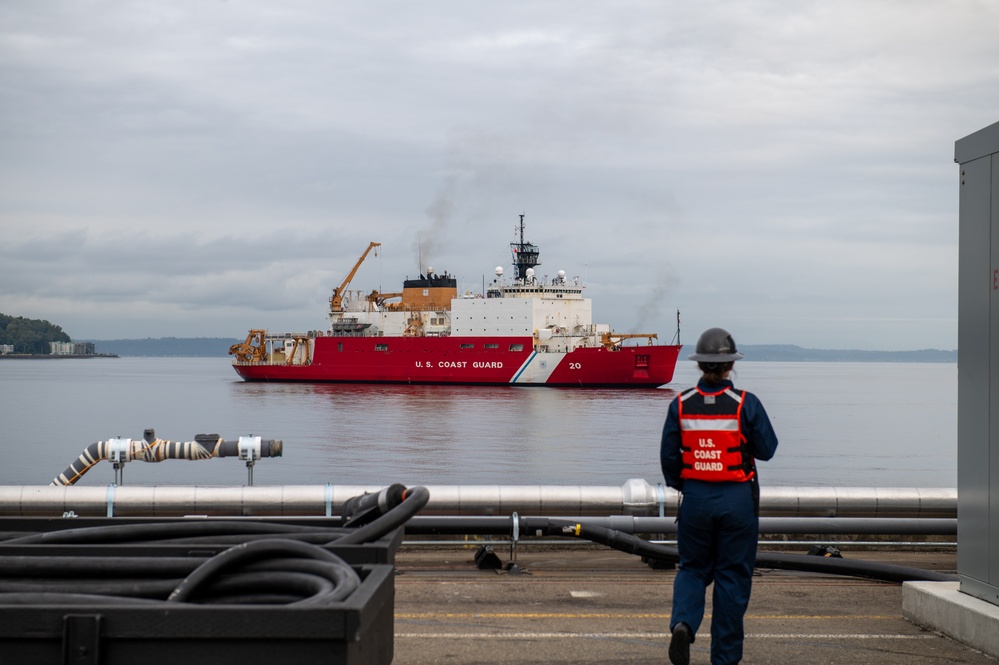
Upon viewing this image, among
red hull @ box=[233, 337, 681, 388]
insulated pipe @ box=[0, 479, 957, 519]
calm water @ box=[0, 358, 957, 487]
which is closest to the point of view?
insulated pipe @ box=[0, 479, 957, 519]

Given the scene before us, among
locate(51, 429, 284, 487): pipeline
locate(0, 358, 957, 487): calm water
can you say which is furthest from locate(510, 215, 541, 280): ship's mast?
locate(51, 429, 284, 487): pipeline

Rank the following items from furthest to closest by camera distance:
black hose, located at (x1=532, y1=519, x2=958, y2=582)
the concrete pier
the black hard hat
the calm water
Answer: the calm water
black hose, located at (x1=532, y1=519, x2=958, y2=582)
the concrete pier
the black hard hat

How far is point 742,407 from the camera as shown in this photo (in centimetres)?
397

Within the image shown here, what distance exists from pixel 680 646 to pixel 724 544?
0.42 metres

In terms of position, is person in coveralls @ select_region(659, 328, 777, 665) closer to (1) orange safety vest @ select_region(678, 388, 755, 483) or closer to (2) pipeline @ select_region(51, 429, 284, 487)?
(1) orange safety vest @ select_region(678, 388, 755, 483)

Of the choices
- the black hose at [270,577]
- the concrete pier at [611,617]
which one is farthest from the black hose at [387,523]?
the concrete pier at [611,617]

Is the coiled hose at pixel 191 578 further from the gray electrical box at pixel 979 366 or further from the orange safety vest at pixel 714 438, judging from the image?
the gray electrical box at pixel 979 366

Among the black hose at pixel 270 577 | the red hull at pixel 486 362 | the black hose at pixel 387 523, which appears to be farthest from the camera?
the red hull at pixel 486 362

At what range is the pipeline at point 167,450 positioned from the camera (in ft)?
28.4

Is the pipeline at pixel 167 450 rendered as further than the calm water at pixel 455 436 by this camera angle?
No

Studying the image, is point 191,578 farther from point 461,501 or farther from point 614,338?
point 614,338

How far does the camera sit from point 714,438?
3.97 metres

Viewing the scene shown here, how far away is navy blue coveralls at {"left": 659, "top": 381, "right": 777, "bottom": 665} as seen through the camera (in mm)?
3914

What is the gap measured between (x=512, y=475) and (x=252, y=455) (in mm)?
14708
